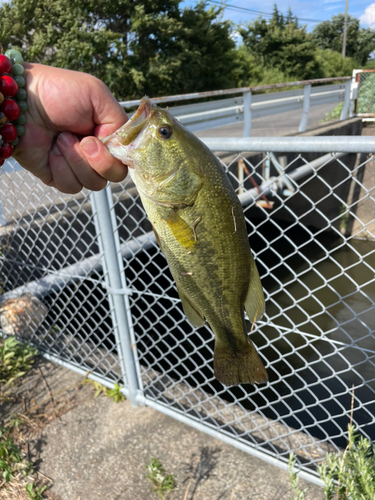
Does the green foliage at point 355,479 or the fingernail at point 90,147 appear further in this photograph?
the green foliage at point 355,479

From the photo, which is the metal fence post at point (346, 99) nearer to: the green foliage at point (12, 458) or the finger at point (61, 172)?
the finger at point (61, 172)

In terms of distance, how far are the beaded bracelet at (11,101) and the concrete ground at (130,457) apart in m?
2.04

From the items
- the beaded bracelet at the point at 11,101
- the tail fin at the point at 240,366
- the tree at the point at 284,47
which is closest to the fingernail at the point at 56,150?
the beaded bracelet at the point at 11,101

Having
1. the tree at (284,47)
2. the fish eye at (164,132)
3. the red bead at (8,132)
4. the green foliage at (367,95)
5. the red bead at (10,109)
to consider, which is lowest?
the green foliage at (367,95)

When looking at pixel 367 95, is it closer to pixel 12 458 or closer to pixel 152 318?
pixel 152 318

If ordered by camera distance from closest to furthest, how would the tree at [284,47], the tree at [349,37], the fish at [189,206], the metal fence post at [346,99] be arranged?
→ the fish at [189,206] → the metal fence post at [346,99] → the tree at [284,47] → the tree at [349,37]

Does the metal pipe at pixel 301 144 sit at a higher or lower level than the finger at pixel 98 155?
lower

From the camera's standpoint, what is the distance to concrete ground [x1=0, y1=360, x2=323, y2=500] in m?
2.29

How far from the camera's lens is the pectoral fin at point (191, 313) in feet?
4.27

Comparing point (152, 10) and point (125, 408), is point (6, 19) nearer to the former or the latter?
point (152, 10)

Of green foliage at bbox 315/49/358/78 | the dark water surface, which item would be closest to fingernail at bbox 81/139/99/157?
the dark water surface

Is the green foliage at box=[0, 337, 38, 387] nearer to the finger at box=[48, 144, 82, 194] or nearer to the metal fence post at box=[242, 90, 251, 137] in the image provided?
the finger at box=[48, 144, 82, 194]

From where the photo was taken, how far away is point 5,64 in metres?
1.29

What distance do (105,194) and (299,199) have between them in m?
9.40
